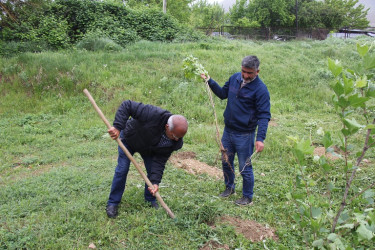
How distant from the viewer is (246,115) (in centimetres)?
391

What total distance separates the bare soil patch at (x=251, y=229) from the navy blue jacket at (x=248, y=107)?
107 cm

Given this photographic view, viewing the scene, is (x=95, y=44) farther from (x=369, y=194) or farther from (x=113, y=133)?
(x=369, y=194)

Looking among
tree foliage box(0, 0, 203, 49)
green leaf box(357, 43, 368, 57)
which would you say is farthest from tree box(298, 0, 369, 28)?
green leaf box(357, 43, 368, 57)

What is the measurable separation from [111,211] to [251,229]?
1.73 m

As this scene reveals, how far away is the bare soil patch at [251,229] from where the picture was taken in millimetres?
3576

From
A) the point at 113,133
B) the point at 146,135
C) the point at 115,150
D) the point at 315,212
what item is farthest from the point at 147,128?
the point at 115,150

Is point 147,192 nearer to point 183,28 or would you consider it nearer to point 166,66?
point 166,66

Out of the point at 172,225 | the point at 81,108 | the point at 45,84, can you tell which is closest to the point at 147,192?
the point at 172,225

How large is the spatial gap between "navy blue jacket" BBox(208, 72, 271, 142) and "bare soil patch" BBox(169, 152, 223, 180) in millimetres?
1602

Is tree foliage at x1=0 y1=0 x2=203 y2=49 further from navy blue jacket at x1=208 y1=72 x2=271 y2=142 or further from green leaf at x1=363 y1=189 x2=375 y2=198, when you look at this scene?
green leaf at x1=363 y1=189 x2=375 y2=198

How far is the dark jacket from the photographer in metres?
3.47

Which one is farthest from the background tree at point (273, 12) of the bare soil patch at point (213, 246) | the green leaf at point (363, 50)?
the green leaf at point (363, 50)

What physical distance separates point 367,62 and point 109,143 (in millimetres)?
5919

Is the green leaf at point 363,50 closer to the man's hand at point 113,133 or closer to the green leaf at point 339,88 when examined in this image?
the green leaf at point 339,88
